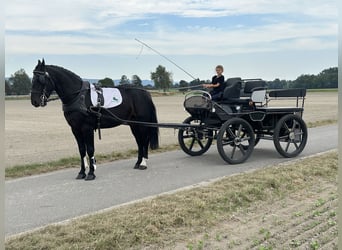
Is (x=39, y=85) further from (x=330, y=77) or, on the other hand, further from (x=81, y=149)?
(x=330, y=77)

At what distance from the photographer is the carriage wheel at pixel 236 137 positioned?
810 centimetres

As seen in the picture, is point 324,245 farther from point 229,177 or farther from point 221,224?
point 229,177

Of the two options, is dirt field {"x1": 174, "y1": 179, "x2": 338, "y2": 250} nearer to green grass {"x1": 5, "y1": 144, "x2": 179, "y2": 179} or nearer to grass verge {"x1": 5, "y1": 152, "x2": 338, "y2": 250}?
grass verge {"x1": 5, "y1": 152, "x2": 338, "y2": 250}

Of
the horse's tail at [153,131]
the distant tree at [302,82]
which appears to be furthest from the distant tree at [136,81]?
the distant tree at [302,82]

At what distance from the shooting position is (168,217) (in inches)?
180

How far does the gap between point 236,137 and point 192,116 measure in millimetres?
1133

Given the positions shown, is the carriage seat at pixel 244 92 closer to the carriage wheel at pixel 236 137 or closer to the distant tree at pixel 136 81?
A: the carriage wheel at pixel 236 137

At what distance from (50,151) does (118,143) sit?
219cm

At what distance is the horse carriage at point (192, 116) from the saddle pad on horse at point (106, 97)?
1.1 inches

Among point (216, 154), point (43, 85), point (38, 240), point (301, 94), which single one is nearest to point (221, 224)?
point (38, 240)

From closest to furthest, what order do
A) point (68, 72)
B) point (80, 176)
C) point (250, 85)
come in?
1. point (80, 176)
2. point (68, 72)
3. point (250, 85)

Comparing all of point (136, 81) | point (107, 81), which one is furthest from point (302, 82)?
point (107, 81)

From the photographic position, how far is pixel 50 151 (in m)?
10.9

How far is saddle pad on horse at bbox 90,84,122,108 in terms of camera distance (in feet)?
23.6
